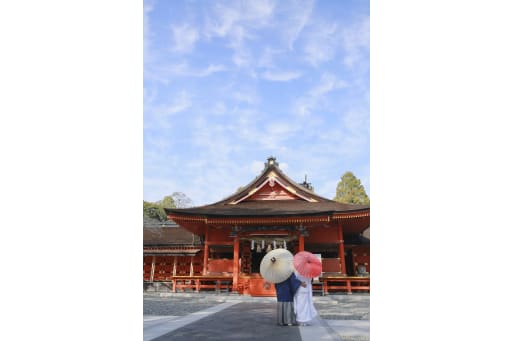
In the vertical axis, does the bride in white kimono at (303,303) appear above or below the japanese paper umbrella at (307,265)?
below

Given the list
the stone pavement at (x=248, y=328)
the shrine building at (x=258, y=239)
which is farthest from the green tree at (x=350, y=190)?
the stone pavement at (x=248, y=328)

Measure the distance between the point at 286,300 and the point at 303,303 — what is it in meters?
0.31

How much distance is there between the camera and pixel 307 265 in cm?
657

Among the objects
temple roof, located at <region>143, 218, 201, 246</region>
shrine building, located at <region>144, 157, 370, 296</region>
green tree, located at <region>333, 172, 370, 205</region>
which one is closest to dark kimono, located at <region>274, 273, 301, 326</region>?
shrine building, located at <region>144, 157, 370, 296</region>

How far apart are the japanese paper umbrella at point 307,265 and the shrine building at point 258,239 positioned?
768 cm

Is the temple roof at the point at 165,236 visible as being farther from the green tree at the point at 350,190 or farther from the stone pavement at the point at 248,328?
the green tree at the point at 350,190

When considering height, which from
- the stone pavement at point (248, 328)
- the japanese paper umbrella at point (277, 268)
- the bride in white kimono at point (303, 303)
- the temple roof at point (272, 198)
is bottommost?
the stone pavement at point (248, 328)

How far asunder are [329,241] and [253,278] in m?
3.80

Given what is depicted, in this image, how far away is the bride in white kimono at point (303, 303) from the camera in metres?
6.66

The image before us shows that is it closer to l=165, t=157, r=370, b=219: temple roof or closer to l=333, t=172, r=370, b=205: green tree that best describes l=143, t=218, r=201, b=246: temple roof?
l=165, t=157, r=370, b=219: temple roof

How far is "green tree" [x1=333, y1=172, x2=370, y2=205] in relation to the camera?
135 feet

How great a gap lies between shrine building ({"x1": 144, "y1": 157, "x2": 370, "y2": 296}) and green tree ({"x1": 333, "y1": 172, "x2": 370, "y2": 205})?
23.2 m
